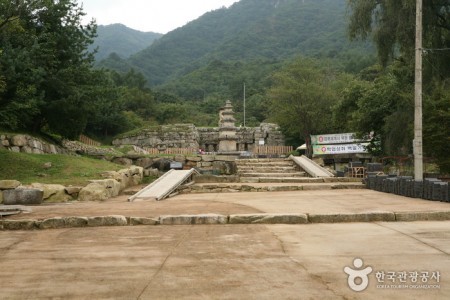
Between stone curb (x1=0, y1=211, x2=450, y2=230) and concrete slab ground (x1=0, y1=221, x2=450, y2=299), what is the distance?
1.39 feet

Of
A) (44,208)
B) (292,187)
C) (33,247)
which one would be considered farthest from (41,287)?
(292,187)

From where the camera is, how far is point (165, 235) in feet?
18.9

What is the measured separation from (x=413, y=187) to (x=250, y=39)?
302 ft

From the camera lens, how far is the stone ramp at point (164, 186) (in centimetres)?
1061

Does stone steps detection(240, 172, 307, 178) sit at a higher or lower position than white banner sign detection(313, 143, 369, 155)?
lower

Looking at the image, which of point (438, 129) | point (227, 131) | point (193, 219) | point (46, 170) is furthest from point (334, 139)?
point (193, 219)

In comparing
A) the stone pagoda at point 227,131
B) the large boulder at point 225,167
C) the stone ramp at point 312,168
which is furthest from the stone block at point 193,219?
the stone pagoda at point 227,131

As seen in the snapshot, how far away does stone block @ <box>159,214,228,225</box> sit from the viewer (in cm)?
677

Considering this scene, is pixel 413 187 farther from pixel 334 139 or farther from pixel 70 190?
pixel 334 139

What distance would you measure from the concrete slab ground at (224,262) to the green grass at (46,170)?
5.73 metres

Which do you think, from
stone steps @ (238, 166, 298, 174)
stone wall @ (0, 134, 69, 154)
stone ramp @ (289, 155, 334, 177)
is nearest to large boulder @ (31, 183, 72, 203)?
stone wall @ (0, 134, 69, 154)

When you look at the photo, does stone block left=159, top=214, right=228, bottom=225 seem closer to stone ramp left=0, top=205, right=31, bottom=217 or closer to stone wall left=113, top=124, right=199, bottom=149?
stone ramp left=0, top=205, right=31, bottom=217

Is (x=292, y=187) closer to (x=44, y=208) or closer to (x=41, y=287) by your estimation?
(x=44, y=208)

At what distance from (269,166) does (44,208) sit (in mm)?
11831
